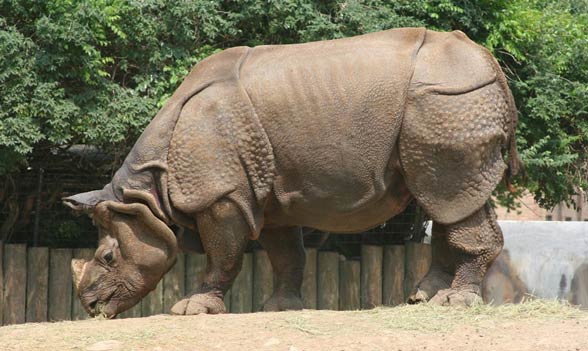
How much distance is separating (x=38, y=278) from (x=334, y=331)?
Answer: 488 centimetres

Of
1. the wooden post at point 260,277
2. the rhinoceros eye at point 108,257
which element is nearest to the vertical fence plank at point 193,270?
the wooden post at point 260,277

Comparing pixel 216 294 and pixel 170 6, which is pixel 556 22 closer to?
pixel 170 6

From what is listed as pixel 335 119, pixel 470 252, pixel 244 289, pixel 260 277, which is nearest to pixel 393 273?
pixel 260 277

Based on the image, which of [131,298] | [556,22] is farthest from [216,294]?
[556,22]

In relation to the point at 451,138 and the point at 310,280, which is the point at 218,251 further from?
the point at 310,280

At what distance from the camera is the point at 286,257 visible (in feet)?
28.5

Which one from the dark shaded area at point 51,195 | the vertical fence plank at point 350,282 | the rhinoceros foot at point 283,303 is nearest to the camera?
the rhinoceros foot at point 283,303

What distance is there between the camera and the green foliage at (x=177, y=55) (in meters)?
10.2

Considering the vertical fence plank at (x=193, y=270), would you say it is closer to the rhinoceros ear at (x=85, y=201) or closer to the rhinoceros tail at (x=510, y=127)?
the rhinoceros ear at (x=85, y=201)

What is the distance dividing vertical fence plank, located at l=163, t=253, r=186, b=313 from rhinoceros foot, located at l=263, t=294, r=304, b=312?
9.34 ft

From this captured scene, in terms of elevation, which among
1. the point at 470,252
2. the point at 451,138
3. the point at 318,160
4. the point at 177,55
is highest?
the point at 177,55

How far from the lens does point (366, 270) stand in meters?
11.6

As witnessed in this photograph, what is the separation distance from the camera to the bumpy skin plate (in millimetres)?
7707

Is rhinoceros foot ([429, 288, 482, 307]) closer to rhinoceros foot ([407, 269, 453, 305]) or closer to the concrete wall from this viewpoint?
rhinoceros foot ([407, 269, 453, 305])
